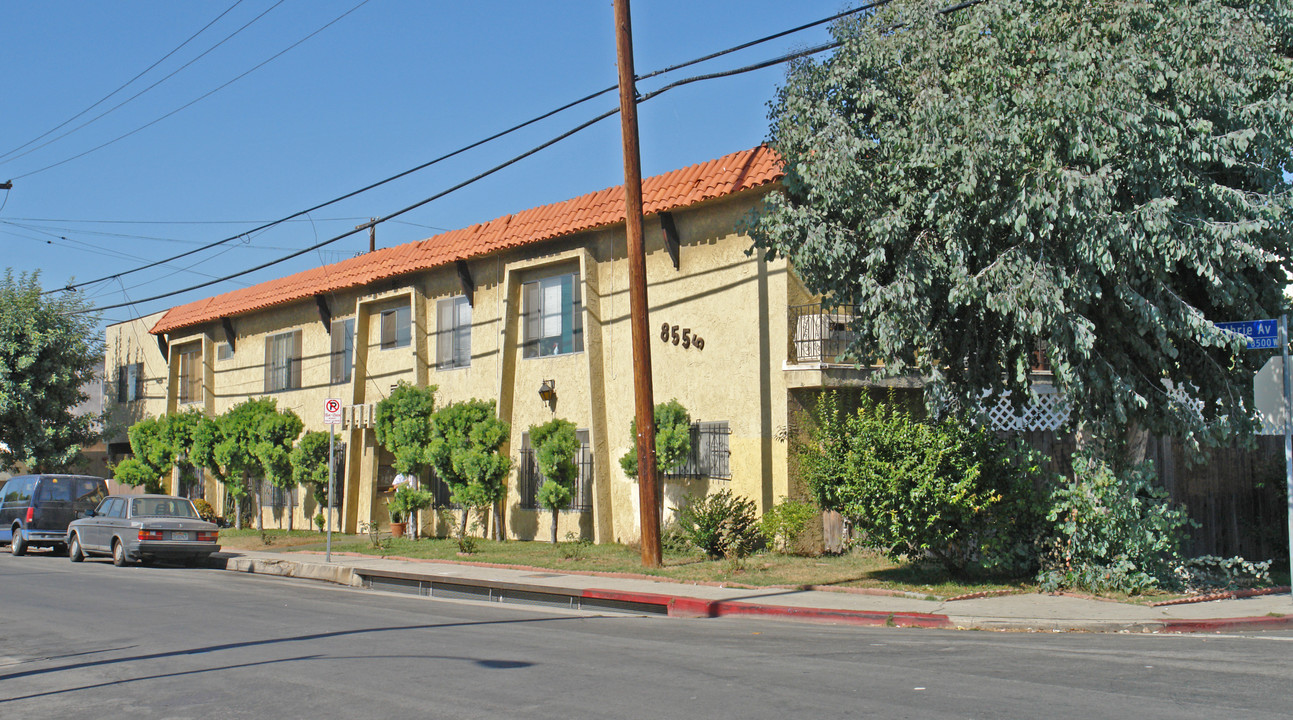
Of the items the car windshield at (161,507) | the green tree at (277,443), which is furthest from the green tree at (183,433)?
the car windshield at (161,507)

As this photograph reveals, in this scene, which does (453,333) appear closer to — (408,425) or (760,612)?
(408,425)

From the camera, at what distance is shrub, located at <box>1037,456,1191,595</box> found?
1245 centimetres

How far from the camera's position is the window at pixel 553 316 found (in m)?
21.5

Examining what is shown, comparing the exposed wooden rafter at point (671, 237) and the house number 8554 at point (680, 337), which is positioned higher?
the exposed wooden rafter at point (671, 237)

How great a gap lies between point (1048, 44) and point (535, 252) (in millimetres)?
12225

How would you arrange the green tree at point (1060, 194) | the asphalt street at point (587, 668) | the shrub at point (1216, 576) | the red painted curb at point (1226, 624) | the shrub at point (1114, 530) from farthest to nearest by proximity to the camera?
1. the shrub at point (1216, 576)
2. the shrub at point (1114, 530)
3. the green tree at point (1060, 194)
4. the red painted curb at point (1226, 624)
5. the asphalt street at point (587, 668)

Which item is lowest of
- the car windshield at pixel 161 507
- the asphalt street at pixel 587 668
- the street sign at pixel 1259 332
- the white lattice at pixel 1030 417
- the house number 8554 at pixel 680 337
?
the asphalt street at pixel 587 668

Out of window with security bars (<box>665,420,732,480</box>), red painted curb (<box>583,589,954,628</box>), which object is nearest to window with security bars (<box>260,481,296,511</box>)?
window with security bars (<box>665,420,732,480</box>)

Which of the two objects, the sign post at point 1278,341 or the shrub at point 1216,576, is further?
the shrub at point 1216,576

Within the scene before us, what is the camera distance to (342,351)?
1089 inches

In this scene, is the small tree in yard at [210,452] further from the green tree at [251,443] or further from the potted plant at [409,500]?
the potted plant at [409,500]

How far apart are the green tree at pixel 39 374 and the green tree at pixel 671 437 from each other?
907 inches

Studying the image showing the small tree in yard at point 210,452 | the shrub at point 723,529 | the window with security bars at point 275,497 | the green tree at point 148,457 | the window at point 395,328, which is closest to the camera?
the shrub at point 723,529

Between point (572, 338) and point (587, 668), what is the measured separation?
13462mm
